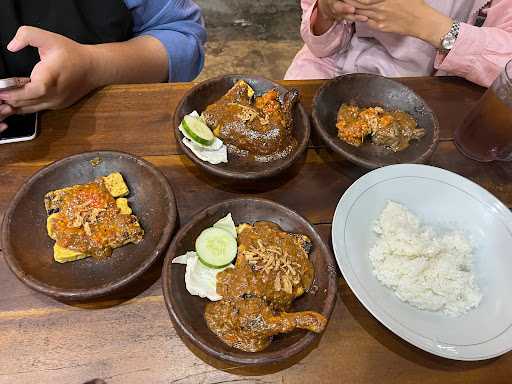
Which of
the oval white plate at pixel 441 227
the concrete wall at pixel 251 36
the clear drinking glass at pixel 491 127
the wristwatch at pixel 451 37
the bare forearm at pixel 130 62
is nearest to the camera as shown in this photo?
the oval white plate at pixel 441 227

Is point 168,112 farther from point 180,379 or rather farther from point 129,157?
point 180,379

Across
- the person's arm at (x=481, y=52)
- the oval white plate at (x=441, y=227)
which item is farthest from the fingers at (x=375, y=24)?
the oval white plate at (x=441, y=227)

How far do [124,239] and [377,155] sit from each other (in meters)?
1.14

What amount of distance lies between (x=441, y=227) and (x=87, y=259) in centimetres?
136

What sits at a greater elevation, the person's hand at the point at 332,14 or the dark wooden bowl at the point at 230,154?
the person's hand at the point at 332,14

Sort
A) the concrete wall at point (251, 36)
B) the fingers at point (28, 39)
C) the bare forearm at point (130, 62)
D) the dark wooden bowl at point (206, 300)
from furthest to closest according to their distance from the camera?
the concrete wall at point (251, 36) < the bare forearm at point (130, 62) < the fingers at point (28, 39) < the dark wooden bowl at point (206, 300)

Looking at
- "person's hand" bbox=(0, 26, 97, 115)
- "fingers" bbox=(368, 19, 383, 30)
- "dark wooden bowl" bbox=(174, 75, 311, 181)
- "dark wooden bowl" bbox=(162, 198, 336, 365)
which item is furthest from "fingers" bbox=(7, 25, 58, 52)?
"fingers" bbox=(368, 19, 383, 30)

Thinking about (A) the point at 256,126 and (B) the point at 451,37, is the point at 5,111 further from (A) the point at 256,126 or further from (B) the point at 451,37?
(B) the point at 451,37

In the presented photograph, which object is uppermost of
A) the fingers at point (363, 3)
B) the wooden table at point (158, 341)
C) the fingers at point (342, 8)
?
the fingers at point (363, 3)

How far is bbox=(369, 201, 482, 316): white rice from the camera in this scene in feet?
4.93

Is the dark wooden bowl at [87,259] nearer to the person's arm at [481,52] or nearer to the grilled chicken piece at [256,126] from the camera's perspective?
the grilled chicken piece at [256,126]

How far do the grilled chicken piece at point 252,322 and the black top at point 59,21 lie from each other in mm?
1441

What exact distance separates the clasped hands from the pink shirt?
11 cm

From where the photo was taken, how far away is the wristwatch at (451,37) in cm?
205
